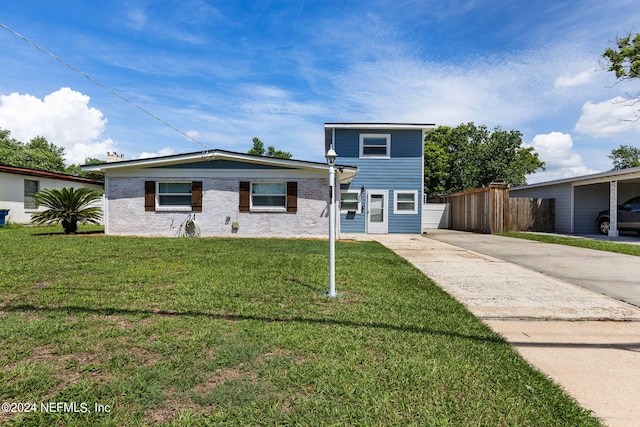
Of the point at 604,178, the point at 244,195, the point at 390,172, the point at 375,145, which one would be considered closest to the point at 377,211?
the point at 390,172

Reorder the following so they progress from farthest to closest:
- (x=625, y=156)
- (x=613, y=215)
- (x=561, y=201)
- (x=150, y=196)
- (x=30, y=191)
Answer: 1. (x=625, y=156)
2. (x=561, y=201)
3. (x=30, y=191)
4. (x=613, y=215)
5. (x=150, y=196)

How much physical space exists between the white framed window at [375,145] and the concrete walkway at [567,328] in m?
9.65

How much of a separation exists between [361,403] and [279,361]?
73 centimetres

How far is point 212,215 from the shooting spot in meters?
11.7

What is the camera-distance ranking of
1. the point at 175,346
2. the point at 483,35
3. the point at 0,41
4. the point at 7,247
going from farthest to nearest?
Answer: the point at 483,35 < the point at 7,247 < the point at 0,41 < the point at 175,346

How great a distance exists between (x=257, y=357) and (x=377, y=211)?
1319 centimetres

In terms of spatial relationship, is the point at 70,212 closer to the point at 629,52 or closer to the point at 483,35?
the point at 483,35

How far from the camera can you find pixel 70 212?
35.6 feet

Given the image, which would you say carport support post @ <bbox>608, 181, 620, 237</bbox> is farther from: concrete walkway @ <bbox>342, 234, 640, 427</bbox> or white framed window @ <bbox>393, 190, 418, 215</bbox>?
concrete walkway @ <bbox>342, 234, 640, 427</bbox>

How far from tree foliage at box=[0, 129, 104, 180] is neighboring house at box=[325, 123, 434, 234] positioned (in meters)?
21.4

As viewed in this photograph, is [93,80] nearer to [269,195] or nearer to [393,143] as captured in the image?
[269,195]

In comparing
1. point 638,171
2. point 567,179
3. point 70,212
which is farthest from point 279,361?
point 567,179

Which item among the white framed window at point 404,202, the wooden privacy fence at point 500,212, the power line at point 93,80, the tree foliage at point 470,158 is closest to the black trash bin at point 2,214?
the power line at point 93,80

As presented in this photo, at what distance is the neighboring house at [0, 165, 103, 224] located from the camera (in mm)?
14156
